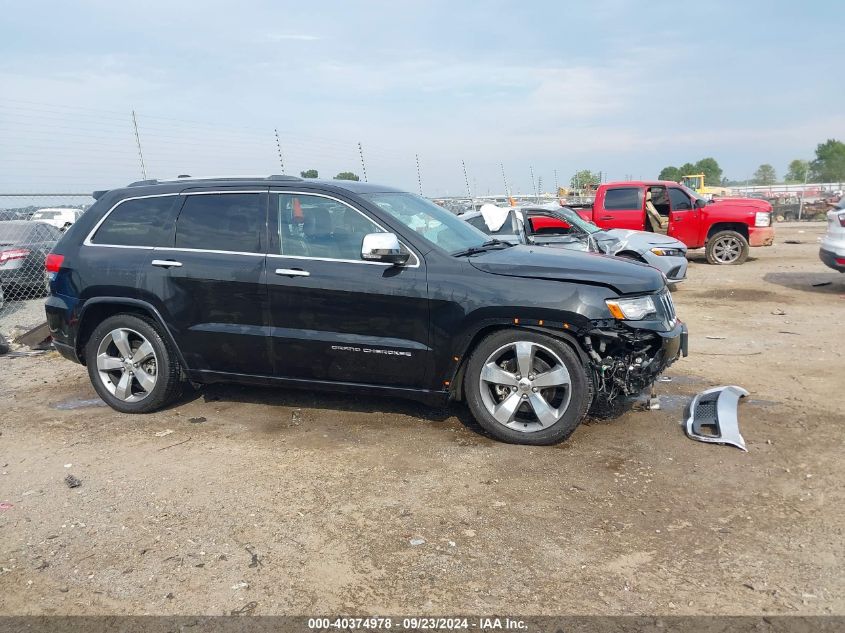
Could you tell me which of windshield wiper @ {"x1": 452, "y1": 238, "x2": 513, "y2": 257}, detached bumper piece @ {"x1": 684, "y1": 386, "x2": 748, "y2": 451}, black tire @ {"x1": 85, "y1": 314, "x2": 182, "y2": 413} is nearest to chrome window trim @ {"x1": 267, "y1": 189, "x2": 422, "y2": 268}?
windshield wiper @ {"x1": 452, "y1": 238, "x2": 513, "y2": 257}

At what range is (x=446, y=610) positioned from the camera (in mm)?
2760

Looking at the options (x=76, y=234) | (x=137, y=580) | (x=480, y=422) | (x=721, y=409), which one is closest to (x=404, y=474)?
(x=480, y=422)

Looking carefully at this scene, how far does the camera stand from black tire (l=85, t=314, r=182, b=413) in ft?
16.9

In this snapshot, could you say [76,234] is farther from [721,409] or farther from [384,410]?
[721,409]

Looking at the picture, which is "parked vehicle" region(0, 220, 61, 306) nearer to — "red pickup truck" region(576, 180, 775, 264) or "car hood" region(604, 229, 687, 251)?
"car hood" region(604, 229, 687, 251)

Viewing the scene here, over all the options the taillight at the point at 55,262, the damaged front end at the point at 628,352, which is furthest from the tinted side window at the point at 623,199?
the taillight at the point at 55,262

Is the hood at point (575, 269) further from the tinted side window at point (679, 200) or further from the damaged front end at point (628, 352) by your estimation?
the tinted side window at point (679, 200)

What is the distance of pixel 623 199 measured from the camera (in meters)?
14.3

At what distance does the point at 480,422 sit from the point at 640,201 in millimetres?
10987

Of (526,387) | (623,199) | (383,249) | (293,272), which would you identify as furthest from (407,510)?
(623,199)

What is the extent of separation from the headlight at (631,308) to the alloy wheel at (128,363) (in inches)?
136

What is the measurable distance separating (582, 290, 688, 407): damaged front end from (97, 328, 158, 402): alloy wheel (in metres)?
3.34

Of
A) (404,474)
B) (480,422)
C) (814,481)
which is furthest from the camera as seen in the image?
(480,422)

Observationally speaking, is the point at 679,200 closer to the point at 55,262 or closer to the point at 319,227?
the point at 319,227
